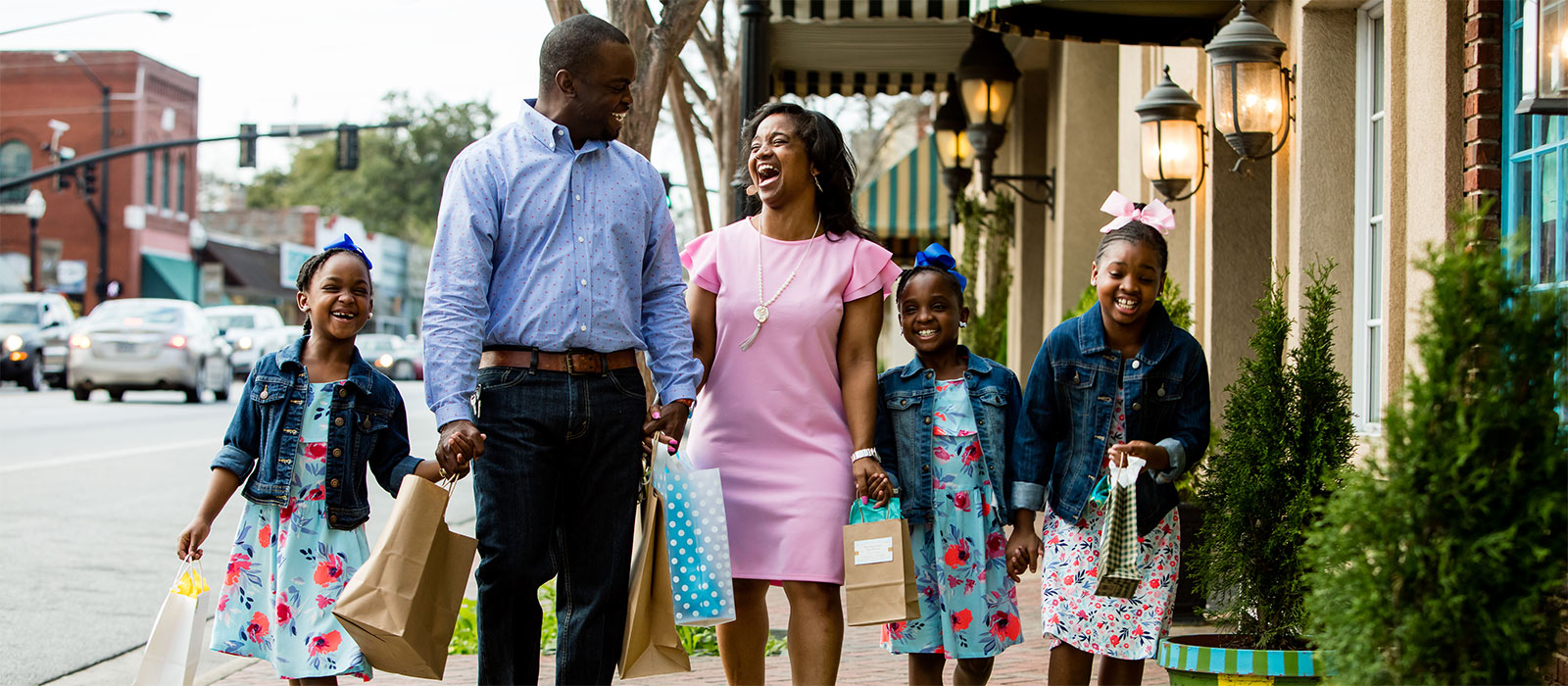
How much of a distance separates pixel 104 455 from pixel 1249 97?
12.0 m

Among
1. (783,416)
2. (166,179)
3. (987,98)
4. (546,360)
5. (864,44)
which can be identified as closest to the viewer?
(546,360)

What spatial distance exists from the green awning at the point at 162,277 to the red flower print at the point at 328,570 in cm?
4556

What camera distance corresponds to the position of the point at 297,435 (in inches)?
175

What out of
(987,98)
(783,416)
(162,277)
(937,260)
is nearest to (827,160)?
(937,260)

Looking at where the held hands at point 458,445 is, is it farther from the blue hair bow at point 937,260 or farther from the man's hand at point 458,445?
the blue hair bow at point 937,260

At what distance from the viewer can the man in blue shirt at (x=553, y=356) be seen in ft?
13.0

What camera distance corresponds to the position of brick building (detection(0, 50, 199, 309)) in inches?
1775

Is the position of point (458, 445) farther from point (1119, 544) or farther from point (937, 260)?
point (1119, 544)

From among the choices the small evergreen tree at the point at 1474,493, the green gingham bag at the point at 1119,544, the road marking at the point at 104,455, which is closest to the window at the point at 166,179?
the road marking at the point at 104,455

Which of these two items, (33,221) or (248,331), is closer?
(248,331)

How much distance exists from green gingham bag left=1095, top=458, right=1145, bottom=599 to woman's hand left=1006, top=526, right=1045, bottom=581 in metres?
0.21

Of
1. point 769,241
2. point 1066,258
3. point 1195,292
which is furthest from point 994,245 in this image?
point 769,241

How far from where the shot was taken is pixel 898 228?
728 inches

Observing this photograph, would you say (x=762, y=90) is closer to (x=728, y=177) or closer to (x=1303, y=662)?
(x=728, y=177)
